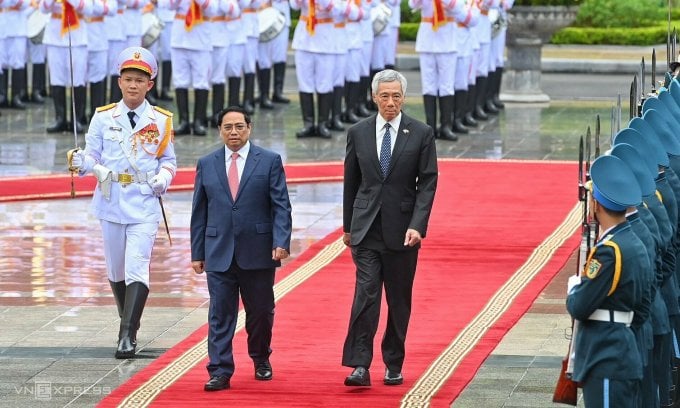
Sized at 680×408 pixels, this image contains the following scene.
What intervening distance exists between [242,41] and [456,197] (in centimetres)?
629

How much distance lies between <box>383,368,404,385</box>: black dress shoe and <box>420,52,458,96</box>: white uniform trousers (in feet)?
35.1

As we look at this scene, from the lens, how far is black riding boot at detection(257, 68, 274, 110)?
22.9 metres

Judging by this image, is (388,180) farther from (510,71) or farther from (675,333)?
(510,71)

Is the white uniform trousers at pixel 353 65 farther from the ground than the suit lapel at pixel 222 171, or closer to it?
closer to it

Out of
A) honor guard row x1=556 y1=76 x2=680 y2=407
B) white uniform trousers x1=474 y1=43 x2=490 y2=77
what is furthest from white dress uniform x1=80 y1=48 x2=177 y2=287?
white uniform trousers x1=474 y1=43 x2=490 y2=77

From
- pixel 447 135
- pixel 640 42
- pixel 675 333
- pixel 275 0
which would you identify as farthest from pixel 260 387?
pixel 640 42

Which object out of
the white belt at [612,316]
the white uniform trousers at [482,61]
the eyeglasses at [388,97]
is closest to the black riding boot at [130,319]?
the eyeglasses at [388,97]

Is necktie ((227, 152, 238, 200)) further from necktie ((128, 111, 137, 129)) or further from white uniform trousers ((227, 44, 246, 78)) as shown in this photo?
white uniform trousers ((227, 44, 246, 78))

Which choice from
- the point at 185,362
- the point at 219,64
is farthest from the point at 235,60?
the point at 185,362

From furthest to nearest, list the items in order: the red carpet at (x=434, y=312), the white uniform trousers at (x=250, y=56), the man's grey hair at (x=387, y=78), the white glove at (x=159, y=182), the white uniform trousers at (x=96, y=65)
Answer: the white uniform trousers at (x=250, y=56)
the white uniform trousers at (x=96, y=65)
the white glove at (x=159, y=182)
the man's grey hair at (x=387, y=78)
the red carpet at (x=434, y=312)

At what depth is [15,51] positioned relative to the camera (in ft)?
73.9

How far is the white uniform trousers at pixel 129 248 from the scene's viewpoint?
385 inches

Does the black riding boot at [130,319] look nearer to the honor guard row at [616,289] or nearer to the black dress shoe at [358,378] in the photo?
the black dress shoe at [358,378]

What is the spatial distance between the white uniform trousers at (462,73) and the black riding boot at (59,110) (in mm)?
4363
